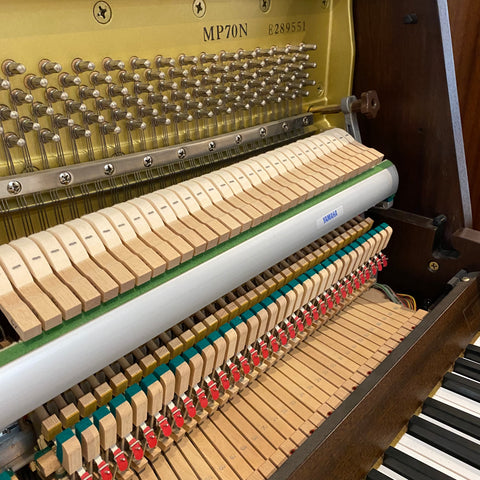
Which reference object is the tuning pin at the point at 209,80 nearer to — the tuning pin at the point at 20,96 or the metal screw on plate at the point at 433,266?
the tuning pin at the point at 20,96

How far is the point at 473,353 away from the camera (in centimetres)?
186

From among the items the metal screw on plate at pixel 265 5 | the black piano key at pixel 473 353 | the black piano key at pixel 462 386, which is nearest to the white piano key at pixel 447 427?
the black piano key at pixel 462 386

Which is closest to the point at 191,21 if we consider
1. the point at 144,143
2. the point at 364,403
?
the point at 144,143

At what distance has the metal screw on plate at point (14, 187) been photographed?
4.23 ft

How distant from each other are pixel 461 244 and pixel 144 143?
1.47m

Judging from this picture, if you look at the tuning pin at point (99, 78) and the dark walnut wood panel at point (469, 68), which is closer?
the tuning pin at point (99, 78)

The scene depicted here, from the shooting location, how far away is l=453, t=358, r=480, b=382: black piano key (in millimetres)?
1779

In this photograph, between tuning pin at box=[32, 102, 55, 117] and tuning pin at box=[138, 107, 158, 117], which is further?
tuning pin at box=[138, 107, 158, 117]

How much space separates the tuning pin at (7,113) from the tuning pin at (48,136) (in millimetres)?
102

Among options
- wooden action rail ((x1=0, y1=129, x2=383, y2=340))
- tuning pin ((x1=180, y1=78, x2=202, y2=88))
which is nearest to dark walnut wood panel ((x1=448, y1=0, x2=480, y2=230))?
wooden action rail ((x1=0, y1=129, x2=383, y2=340))

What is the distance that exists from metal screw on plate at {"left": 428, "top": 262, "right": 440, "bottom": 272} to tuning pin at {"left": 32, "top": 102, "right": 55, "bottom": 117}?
181cm

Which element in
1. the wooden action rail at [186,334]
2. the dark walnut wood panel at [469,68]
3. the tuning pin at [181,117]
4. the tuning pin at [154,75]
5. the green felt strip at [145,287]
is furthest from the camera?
the dark walnut wood panel at [469,68]

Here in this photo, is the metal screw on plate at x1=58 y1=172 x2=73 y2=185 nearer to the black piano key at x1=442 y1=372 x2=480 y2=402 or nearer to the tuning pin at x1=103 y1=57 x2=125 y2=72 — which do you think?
the tuning pin at x1=103 y1=57 x2=125 y2=72

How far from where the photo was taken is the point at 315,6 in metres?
2.08
